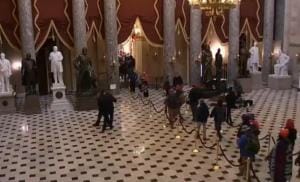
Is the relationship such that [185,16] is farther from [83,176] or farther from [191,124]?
[83,176]

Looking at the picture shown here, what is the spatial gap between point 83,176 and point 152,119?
5.41 meters

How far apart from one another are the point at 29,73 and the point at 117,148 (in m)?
6.32

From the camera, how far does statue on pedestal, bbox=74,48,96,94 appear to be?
16.9 metres

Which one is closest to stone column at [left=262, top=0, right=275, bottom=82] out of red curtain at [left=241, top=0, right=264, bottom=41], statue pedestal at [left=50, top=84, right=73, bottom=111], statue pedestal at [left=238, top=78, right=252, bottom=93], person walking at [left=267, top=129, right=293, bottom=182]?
red curtain at [left=241, top=0, right=264, bottom=41]

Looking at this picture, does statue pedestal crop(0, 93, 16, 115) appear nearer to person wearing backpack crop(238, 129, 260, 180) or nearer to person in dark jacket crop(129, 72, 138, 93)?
person in dark jacket crop(129, 72, 138, 93)

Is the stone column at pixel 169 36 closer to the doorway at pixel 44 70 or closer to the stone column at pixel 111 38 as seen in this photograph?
the stone column at pixel 111 38

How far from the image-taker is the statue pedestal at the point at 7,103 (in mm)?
16531

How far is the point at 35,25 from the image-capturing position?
57.9ft

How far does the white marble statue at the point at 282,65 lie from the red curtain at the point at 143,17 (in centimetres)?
575

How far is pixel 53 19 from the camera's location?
1789 cm

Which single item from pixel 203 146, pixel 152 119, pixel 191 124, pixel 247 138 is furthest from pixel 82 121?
pixel 247 138

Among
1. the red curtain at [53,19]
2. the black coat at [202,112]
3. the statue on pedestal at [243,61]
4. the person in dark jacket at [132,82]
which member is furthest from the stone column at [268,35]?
the black coat at [202,112]

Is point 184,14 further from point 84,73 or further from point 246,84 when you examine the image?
point 84,73

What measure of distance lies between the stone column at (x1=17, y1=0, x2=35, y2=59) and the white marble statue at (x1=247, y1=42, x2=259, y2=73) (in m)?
10.3
